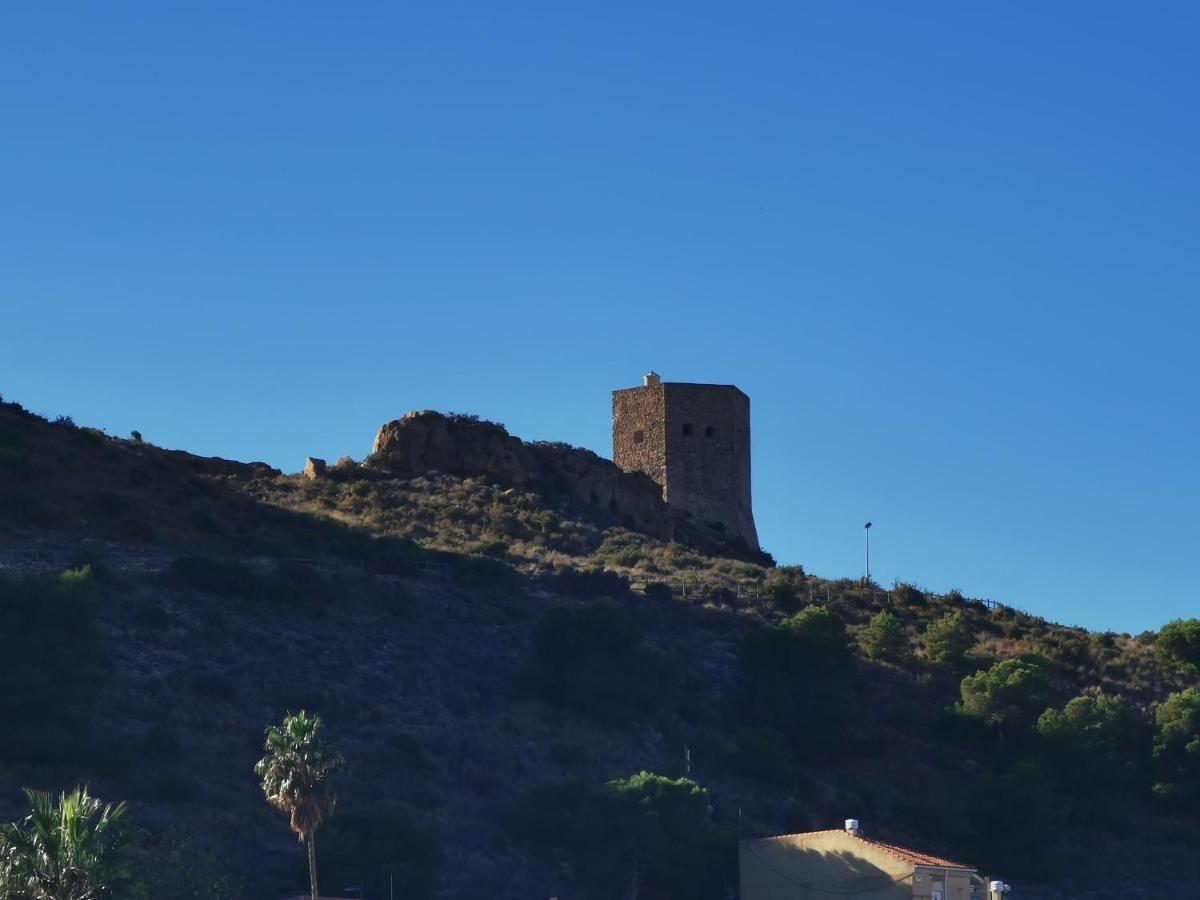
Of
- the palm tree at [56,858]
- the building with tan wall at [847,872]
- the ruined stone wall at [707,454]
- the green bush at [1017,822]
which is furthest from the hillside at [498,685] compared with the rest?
the palm tree at [56,858]

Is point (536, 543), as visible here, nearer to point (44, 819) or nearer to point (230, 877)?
point (230, 877)

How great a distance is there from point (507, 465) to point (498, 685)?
28.2m

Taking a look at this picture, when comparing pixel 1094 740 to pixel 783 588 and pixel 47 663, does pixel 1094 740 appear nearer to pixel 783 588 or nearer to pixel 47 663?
pixel 783 588

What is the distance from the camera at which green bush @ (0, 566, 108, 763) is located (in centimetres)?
5625

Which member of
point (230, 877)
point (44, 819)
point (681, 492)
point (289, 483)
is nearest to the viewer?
point (44, 819)

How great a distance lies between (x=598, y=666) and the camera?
70812mm

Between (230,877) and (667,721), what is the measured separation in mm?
23632

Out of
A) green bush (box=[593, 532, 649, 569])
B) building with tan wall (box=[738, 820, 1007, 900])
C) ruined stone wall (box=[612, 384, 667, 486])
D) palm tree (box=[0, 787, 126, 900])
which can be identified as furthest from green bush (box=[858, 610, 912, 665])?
palm tree (box=[0, 787, 126, 900])

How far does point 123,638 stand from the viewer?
217 ft

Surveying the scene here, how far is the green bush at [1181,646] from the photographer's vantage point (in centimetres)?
8312

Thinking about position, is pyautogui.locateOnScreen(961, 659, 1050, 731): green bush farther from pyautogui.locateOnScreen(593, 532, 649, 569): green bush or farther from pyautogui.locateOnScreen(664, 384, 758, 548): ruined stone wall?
pyautogui.locateOnScreen(664, 384, 758, 548): ruined stone wall

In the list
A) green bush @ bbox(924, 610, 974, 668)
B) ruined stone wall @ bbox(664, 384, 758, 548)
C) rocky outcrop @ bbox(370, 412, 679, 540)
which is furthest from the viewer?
ruined stone wall @ bbox(664, 384, 758, 548)

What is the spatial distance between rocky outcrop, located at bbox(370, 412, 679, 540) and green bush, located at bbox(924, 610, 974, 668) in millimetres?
18664

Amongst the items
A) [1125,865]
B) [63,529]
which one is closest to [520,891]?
[1125,865]
